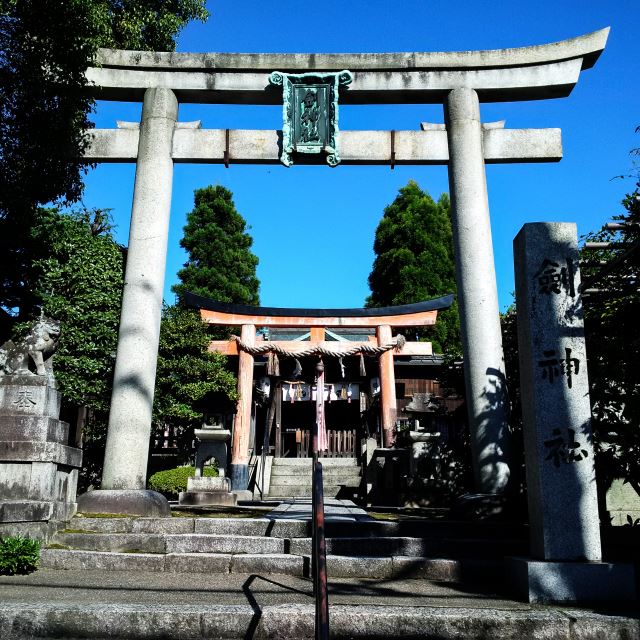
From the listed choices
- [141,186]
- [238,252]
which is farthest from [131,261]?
[238,252]

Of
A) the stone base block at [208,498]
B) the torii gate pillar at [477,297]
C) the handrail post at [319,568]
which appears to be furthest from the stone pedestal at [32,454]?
the torii gate pillar at [477,297]

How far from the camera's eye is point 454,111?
8.98 metres

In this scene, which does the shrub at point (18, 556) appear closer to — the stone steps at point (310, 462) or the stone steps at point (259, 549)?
the stone steps at point (259, 549)

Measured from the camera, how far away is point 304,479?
17.3m

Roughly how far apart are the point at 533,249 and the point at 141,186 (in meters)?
5.80

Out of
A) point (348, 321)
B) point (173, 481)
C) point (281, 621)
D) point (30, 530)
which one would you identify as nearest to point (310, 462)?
point (348, 321)

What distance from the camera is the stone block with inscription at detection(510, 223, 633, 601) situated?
4.31 meters

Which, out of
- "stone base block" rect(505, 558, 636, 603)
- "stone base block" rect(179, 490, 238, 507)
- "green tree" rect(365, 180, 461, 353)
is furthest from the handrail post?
"green tree" rect(365, 180, 461, 353)

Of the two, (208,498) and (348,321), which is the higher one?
(348,321)

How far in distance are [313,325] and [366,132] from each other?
12.8 m

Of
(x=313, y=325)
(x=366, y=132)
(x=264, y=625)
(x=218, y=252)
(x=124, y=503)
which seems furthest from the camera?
(x=218, y=252)

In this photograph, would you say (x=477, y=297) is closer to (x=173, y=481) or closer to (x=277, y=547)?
(x=277, y=547)

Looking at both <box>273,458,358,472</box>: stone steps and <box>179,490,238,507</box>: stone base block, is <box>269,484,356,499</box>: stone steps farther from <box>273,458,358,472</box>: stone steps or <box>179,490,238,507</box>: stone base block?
<box>179,490,238,507</box>: stone base block

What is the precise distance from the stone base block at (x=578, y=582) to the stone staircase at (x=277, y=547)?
690mm
